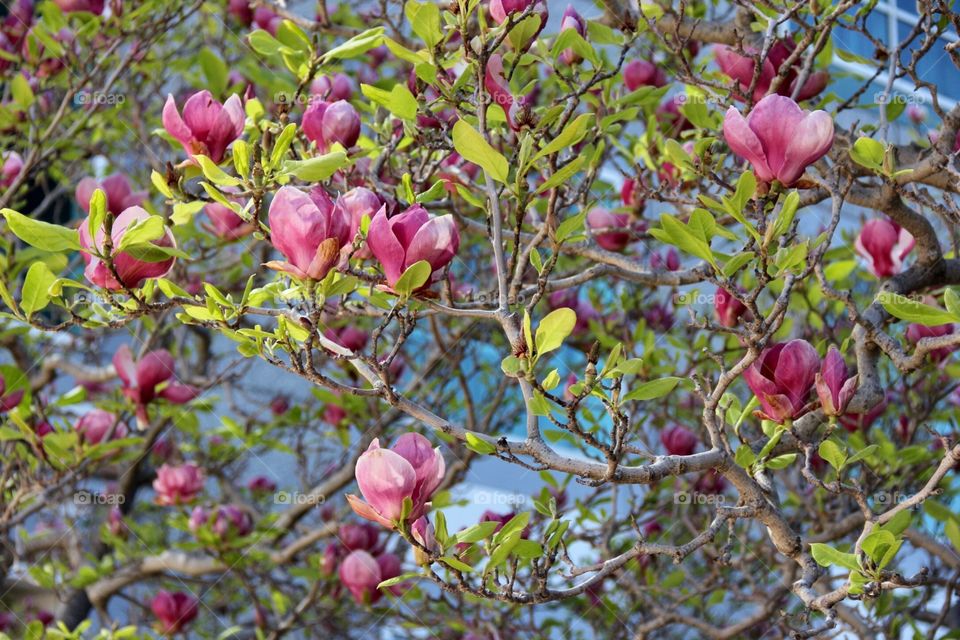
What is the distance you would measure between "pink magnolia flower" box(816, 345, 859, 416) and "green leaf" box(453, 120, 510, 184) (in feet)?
1.35

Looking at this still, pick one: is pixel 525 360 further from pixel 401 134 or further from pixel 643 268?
pixel 401 134

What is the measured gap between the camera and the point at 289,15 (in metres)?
1.79

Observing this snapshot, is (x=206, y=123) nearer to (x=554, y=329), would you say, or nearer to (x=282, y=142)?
(x=282, y=142)

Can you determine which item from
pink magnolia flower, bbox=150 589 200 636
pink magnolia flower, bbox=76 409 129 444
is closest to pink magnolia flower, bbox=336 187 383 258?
pink magnolia flower, bbox=76 409 129 444

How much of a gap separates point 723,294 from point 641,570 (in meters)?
1.23

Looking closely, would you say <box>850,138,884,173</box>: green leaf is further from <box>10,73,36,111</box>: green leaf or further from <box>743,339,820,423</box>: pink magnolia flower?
<box>10,73,36,111</box>: green leaf

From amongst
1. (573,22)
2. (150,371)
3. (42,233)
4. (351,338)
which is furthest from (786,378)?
(351,338)

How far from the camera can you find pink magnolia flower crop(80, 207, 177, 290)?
99 cm

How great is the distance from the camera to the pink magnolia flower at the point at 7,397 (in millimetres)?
1732

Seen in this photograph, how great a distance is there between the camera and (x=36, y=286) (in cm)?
105

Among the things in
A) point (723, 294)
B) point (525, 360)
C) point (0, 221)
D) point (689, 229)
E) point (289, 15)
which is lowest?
point (525, 360)

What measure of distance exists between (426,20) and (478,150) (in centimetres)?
25

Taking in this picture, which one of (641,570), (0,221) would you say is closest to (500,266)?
(0,221)

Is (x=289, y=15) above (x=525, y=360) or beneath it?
above
